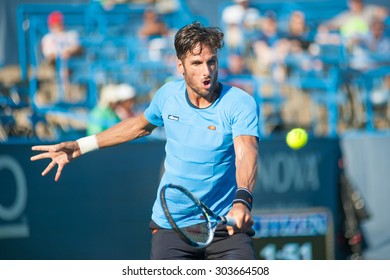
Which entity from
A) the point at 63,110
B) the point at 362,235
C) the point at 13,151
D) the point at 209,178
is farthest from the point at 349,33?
the point at 209,178

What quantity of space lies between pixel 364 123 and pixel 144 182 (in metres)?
3.55

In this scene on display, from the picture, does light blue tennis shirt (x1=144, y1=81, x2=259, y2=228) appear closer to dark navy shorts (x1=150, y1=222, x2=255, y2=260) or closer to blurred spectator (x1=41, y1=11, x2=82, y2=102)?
dark navy shorts (x1=150, y1=222, x2=255, y2=260)

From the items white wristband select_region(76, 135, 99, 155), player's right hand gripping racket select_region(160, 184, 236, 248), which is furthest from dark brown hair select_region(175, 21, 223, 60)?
white wristband select_region(76, 135, 99, 155)

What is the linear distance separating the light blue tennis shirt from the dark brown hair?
0.99 feet

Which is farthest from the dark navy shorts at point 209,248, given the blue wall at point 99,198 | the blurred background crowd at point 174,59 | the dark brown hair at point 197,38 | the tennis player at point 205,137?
the blurred background crowd at point 174,59

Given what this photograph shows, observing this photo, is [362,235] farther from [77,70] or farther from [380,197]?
[77,70]

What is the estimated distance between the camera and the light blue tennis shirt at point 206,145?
471 cm

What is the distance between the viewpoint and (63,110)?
9.51m

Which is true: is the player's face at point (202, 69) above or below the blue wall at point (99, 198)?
above

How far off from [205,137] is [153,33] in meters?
5.77

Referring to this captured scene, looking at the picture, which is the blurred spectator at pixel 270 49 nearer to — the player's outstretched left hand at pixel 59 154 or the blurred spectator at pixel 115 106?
the blurred spectator at pixel 115 106

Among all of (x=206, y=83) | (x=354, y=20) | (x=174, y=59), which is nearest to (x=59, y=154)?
(x=206, y=83)

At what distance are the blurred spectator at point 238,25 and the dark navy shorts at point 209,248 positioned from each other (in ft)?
18.6

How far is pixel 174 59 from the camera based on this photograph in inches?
402
